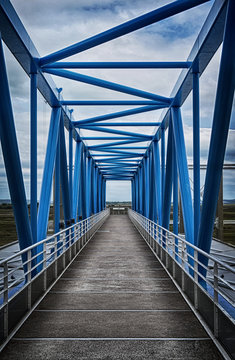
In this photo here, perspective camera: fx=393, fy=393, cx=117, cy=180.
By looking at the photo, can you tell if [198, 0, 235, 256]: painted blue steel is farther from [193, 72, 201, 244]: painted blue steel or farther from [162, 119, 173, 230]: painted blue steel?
[162, 119, 173, 230]: painted blue steel

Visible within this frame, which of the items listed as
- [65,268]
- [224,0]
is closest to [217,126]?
[224,0]

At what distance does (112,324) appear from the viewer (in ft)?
17.7

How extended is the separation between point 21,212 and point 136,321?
346 cm

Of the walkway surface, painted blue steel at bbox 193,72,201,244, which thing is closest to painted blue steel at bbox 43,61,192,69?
painted blue steel at bbox 193,72,201,244

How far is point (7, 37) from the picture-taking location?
788 cm

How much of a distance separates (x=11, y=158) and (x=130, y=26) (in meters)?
3.79

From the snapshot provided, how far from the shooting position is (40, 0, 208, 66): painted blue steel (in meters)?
7.71

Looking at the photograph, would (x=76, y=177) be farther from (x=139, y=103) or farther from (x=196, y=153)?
(x=196, y=153)

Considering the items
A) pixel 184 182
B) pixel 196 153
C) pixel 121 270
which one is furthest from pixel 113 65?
pixel 121 270

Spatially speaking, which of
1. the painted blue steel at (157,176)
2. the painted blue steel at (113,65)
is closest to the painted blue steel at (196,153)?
the painted blue steel at (113,65)

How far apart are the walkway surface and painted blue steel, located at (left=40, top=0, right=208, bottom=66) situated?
5288 millimetres

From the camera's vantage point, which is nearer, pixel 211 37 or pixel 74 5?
pixel 211 37

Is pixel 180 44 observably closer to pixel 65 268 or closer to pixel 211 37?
pixel 211 37

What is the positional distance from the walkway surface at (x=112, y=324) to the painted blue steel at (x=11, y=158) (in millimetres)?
1564
